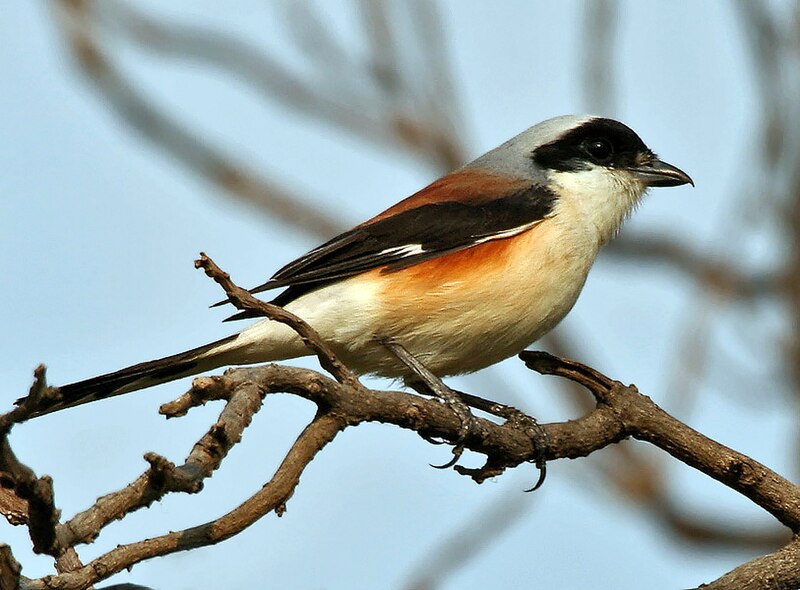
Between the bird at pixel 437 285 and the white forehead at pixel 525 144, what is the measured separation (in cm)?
34

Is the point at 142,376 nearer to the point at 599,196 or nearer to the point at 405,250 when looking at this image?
the point at 405,250

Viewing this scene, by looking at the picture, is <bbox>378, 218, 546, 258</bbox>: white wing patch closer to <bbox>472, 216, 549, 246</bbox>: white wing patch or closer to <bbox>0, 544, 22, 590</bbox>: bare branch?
<bbox>472, 216, 549, 246</bbox>: white wing patch

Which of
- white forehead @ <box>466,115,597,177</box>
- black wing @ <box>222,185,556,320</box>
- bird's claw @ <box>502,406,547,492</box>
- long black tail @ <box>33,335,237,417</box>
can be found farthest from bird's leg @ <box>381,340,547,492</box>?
white forehead @ <box>466,115,597,177</box>

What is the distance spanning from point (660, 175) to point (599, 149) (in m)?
0.30

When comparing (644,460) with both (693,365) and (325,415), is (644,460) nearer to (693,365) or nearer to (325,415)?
(693,365)

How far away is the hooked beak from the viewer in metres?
5.32

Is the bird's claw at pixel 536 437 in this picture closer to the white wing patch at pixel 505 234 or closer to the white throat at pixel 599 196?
the white wing patch at pixel 505 234

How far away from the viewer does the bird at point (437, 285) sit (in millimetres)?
4383

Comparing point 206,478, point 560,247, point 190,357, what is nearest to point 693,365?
point 560,247

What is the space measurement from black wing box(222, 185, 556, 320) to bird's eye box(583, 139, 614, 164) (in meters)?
0.52

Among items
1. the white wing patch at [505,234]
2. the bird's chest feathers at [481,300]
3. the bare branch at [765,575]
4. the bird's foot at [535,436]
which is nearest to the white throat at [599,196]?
the white wing patch at [505,234]

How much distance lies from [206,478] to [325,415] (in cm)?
50

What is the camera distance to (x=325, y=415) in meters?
3.05

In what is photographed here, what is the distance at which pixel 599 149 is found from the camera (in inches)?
210
